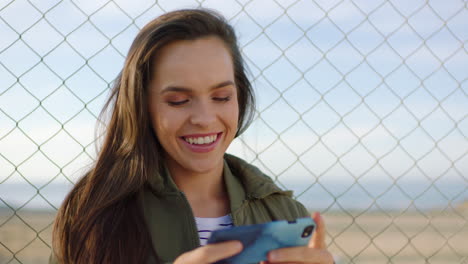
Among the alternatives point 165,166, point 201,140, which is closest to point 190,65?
point 201,140

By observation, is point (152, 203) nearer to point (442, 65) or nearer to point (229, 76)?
point (229, 76)

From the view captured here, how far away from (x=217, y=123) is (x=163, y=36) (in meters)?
0.32

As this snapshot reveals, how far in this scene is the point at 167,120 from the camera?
186 centimetres

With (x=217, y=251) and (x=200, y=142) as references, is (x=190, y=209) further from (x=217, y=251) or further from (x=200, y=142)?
(x=217, y=251)

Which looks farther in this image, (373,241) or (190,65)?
(373,241)

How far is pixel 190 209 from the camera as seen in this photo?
6.14 ft

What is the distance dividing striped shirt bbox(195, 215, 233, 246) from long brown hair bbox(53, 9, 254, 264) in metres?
0.17

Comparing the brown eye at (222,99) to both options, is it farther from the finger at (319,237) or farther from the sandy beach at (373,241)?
the sandy beach at (373,241)

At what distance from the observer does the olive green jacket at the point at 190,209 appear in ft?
6.03

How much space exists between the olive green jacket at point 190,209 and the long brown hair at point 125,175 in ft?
0.12

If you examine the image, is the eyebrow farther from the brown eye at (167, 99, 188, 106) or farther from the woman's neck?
the woman's neck

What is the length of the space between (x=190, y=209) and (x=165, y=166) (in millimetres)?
185

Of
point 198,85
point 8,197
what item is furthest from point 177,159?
point 8,197

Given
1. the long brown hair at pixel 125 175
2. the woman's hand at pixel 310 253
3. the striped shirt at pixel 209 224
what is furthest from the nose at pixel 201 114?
the woman's hand at pixel 310 253
